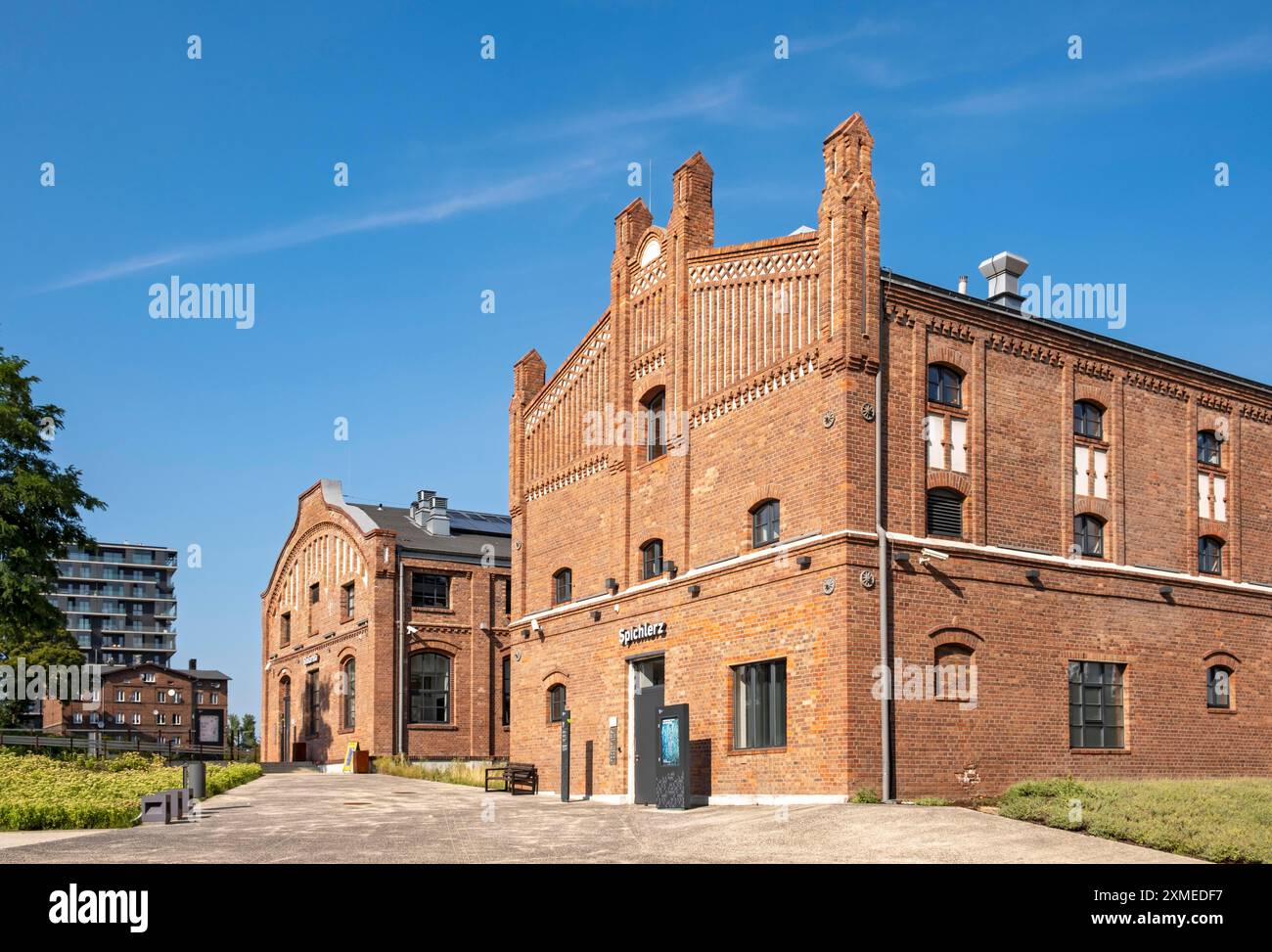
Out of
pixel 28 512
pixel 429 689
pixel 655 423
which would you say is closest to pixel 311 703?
pixel 429 689

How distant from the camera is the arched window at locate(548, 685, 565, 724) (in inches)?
1289

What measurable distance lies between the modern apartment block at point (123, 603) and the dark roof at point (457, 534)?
116868 mm

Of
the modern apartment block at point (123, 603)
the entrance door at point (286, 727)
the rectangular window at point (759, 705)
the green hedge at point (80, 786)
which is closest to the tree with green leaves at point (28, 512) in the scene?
the green hedge at point (80, 786)

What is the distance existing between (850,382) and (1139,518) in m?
8.72

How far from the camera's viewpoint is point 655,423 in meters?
29.9

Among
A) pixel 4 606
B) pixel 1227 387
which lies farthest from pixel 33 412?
pixel 1227 387

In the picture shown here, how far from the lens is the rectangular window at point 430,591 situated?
4650cm

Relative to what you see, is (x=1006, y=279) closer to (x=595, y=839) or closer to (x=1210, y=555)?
(x=1210, y=555)

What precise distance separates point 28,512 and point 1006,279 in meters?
28.3

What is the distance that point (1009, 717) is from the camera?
79.0 feet

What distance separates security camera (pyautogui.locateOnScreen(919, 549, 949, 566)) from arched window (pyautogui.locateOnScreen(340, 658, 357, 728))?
2880cm

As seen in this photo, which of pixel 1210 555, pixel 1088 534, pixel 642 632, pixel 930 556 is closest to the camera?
pixel 930 556

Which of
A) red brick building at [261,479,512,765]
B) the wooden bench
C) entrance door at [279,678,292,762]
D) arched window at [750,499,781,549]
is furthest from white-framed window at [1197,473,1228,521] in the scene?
entrance door at [279,678,292,762]

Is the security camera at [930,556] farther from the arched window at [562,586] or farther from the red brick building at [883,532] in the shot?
the arched window at [562,586]
